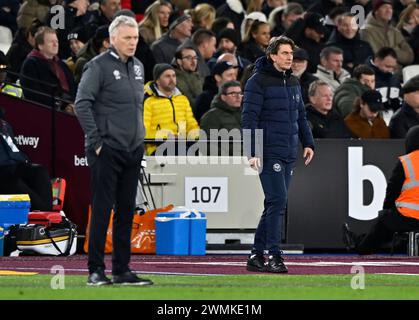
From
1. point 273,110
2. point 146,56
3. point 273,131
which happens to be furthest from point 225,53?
point 273,131

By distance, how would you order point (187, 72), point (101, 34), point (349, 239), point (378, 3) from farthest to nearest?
point (378, 3)
point (187, 72)
point (101, 34)
point (349, 239)

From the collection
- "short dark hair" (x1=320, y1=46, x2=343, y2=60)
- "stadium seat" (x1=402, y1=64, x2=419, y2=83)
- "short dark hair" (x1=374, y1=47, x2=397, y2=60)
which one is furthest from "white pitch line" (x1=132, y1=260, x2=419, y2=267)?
"stadium seat" (x1=402, y1=64, x2=419, y2=83)

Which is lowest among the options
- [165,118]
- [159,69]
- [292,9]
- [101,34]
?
[165,118]

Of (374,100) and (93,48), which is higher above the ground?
(93,48)

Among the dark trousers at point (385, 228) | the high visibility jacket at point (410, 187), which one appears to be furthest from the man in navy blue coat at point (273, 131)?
the dark trousers at point (385, 228)

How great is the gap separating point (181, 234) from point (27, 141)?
2.58 metres

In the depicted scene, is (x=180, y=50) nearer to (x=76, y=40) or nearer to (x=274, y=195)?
(x=76, y=40)

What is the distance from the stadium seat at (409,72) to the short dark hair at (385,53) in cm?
64

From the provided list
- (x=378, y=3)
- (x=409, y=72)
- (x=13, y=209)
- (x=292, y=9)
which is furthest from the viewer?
(x=378, y=3)

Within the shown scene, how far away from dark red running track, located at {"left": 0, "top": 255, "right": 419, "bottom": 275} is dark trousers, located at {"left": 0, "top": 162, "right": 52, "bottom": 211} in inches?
49.4

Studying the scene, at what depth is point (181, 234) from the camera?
17.2m

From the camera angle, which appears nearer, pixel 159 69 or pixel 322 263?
pixel 322 263

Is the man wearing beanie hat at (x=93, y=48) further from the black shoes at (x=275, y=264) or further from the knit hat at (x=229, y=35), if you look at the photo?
the black shoes at (x=275, y=264)

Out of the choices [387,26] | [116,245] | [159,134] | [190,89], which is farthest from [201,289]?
[387,26]
